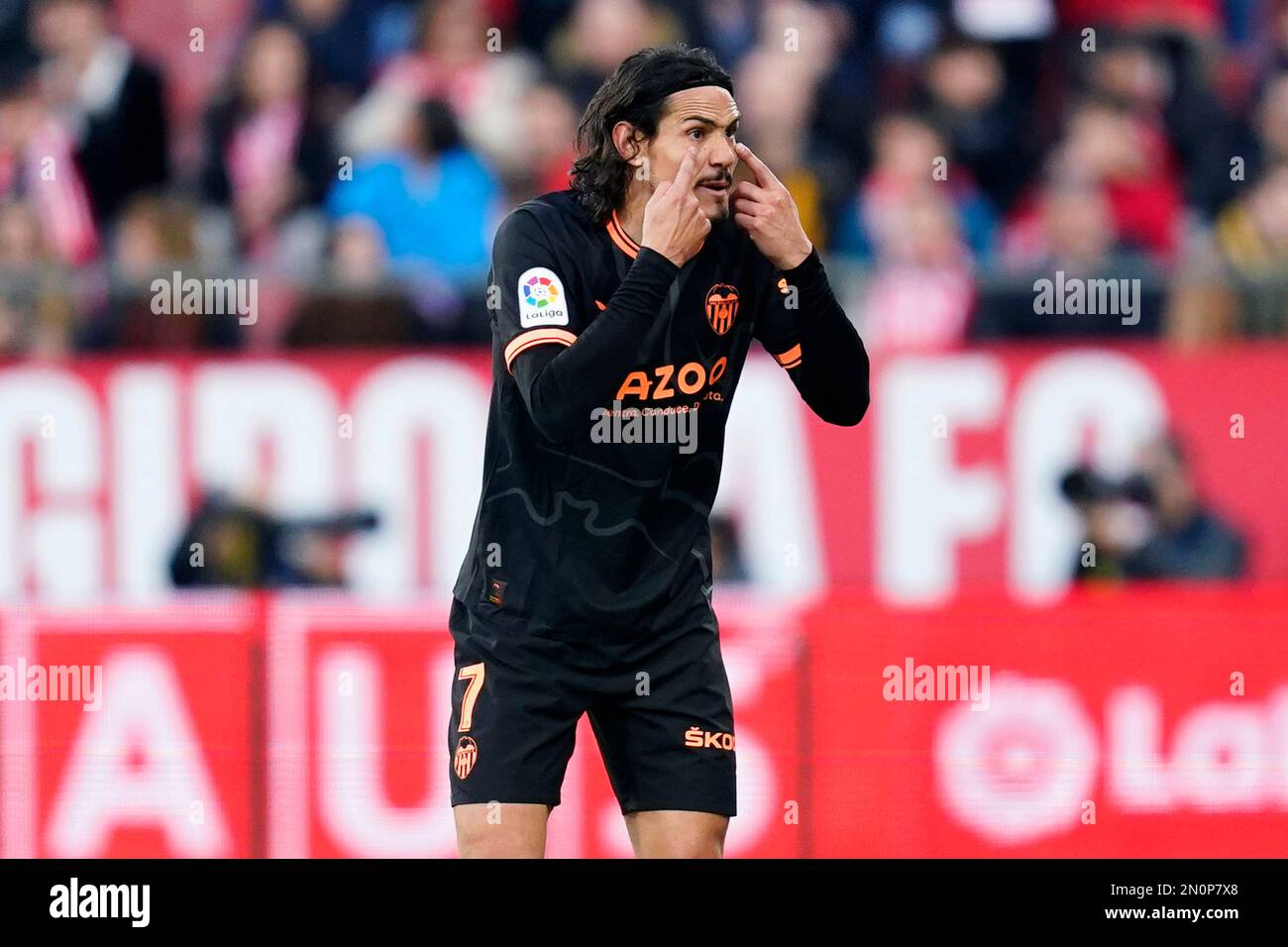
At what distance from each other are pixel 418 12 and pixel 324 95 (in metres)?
0.65

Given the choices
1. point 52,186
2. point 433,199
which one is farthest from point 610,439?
point 52,186

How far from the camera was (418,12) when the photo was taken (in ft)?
36.3

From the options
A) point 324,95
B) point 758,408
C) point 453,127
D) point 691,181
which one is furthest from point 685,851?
point 324,95

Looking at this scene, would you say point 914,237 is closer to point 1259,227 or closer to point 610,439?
point 1259,227

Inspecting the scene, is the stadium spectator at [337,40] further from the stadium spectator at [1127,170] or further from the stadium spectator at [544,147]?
the stadium spectator at [1127,170]

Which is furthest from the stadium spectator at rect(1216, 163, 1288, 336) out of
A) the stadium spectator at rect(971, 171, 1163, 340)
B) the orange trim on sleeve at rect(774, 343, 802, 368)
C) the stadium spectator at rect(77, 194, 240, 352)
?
the orange trim on sleeve at rect(774, 343, 802, 368)

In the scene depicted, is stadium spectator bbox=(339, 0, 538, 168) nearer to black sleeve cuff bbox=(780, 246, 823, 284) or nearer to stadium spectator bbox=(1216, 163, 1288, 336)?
stadium spectator bbox=(1216, 163, 1288, 336)

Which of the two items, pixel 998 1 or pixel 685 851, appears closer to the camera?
pixel 685 851

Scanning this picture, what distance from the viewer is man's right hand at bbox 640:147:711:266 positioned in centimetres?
484
